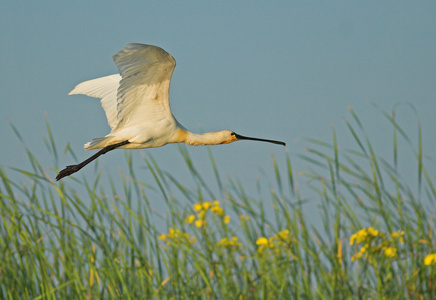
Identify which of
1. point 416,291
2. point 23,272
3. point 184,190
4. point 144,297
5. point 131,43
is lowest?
point 416,291

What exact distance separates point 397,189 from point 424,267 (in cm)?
73

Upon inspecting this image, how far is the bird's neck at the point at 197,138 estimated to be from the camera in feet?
20.8

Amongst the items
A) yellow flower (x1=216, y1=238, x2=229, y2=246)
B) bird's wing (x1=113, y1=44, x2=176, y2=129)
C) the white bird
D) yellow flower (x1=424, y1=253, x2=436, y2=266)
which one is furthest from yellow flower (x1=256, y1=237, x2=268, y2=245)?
bird's wing (x1=113, y1=44, x2=176, y2=129)

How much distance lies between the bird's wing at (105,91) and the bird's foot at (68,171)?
0.82 meters

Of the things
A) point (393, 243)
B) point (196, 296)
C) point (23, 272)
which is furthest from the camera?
point (23, 272)

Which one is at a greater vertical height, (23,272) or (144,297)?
(23,272)

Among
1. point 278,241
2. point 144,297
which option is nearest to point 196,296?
point 144,297

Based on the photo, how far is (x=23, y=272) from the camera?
18.5 feet

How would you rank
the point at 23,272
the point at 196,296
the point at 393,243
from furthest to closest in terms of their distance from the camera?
the point at 23,272 → the point at 196,296 → the point at 393,243

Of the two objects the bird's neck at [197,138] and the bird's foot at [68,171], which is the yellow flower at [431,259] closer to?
the bird's neck at [197,138]

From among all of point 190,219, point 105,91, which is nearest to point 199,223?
point 190,219

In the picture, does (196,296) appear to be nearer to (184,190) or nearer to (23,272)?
(184,190)

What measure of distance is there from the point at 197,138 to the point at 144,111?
0.72 metres

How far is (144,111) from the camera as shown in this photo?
6.11 meters
